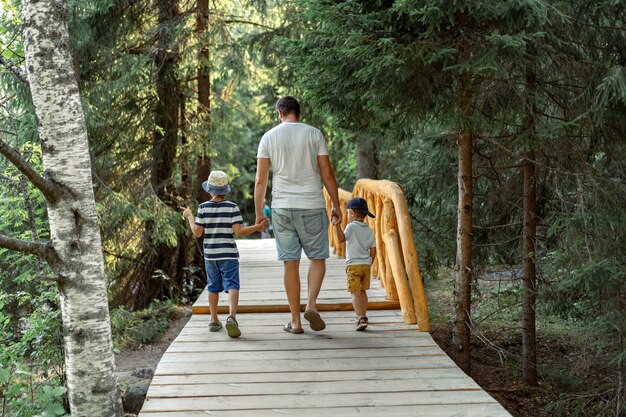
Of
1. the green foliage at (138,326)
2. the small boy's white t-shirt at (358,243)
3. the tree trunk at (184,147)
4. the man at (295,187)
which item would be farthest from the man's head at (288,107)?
the tree trunk at (184,147)

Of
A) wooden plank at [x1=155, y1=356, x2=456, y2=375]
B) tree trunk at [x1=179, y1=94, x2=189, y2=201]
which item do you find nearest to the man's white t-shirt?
wooden plank at [x1=155, y1=356, x2=456, y2=375]

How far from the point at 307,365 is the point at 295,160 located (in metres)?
1.50

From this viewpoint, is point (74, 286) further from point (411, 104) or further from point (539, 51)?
point (539, 51)

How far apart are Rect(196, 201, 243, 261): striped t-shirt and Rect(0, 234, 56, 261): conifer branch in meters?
1.67

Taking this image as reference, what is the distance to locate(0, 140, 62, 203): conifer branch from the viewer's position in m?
3.35

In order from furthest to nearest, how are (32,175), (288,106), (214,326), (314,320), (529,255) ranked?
(529,255)
(214,326)
(314,320)
(288,106)
(32,175)

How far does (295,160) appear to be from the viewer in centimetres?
511

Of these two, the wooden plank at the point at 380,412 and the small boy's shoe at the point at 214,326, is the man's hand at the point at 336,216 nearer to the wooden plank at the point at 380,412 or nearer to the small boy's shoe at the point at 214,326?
the small boy's shoe at the point at 214,326

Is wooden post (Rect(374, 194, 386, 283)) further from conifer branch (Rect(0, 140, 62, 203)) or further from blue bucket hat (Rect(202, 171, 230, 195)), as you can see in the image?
conifer branch (Rect(0, 140, 62, 203))

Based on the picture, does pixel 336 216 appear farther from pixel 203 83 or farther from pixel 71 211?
pixel 203 83

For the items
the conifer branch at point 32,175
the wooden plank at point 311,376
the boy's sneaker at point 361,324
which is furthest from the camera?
the boy's sneaker at point 361,324

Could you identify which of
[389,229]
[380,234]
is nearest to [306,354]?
[389,229]

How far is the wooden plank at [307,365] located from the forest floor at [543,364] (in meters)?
0.89

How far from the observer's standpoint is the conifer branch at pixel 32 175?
335 centimetres
